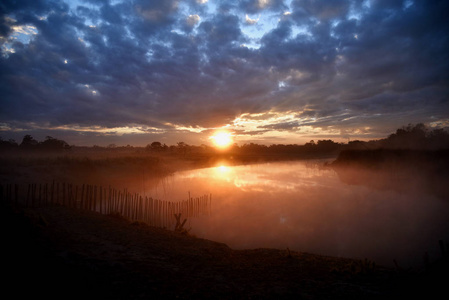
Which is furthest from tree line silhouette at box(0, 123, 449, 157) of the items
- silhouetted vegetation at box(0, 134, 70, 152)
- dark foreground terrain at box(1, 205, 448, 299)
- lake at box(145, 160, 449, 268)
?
dark foreground terrain at box(1, 205, 448, 299)

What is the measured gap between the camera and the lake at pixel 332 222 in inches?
484

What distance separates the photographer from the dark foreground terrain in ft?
14.6

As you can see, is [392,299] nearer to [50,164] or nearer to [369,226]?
[369,226]

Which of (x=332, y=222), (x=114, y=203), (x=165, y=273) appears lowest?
(x=332, y=222)

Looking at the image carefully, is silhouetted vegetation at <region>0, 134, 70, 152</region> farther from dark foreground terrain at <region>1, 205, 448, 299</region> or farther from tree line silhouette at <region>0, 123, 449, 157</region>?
dark foreground terrain at <region>1, 205, 448, 299</region>

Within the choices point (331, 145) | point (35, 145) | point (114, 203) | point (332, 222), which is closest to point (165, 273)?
point (114, 203)

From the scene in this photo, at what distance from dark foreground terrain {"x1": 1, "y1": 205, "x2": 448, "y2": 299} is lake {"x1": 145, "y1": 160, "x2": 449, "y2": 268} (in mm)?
5161

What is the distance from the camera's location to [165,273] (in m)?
5.88

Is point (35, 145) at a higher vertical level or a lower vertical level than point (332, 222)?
higher

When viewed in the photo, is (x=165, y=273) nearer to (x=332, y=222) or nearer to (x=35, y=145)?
(x=332, y=222)

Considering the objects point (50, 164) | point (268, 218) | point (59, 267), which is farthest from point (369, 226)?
point (50, 164)

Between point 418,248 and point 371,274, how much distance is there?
9844 mm

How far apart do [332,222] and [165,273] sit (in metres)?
15.6

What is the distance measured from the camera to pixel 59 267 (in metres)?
4.97
